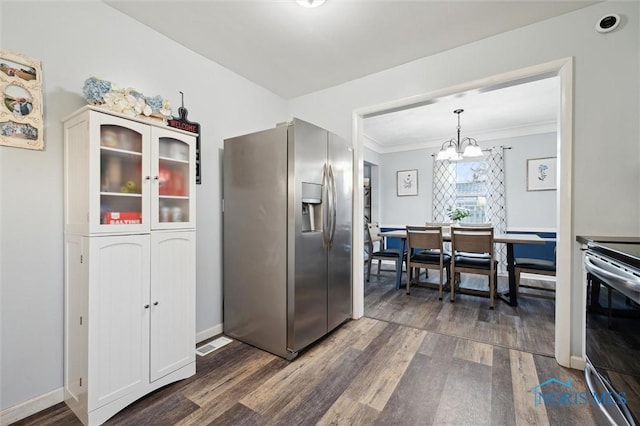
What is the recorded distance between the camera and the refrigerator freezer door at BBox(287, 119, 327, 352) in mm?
2117

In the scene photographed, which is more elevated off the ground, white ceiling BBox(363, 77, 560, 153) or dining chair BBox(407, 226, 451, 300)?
white ceiling BBox(363, 77, 560, 153)

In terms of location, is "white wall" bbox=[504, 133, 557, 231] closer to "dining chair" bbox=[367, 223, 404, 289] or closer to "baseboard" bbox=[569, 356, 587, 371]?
"dining chair" bbox=[367, 223, 404, 289]

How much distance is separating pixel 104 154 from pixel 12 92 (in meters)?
0.56

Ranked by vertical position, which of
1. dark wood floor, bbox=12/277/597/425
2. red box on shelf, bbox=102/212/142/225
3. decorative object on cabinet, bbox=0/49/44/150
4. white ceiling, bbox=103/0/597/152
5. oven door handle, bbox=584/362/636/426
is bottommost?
dark wood floor, bbox=12/277/597/425

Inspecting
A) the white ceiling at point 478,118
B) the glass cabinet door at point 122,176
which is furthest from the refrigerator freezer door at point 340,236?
the glass cabinet door at point 122,176

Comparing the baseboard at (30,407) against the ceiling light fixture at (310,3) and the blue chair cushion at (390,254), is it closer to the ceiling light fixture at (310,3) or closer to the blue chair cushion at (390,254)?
the ceiling light fixture at (310,3)

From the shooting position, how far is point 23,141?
5.04ft

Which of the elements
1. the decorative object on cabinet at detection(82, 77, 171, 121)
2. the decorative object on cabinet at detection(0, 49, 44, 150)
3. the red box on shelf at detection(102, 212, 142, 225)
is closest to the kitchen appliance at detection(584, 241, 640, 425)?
the red box on shelf at detection(102, 212, 142, 225)

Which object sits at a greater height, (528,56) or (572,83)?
(528,56)

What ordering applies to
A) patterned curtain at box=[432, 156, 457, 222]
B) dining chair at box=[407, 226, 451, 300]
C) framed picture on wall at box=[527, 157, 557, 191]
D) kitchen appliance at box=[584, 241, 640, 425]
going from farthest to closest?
patterned curtain at box=[432, 156, 457, 222], framed picture on wall at box=[527, 157, 557, 191], dining chair at box=[407, 226, 451, 300], kitchen appliance at box=[584, 241, 640, 425]

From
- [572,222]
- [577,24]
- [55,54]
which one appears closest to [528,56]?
[577,24]

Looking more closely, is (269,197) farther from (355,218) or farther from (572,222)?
(572,222)

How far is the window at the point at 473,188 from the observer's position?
5.26m

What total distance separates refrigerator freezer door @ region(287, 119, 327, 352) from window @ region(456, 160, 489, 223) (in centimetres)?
413
